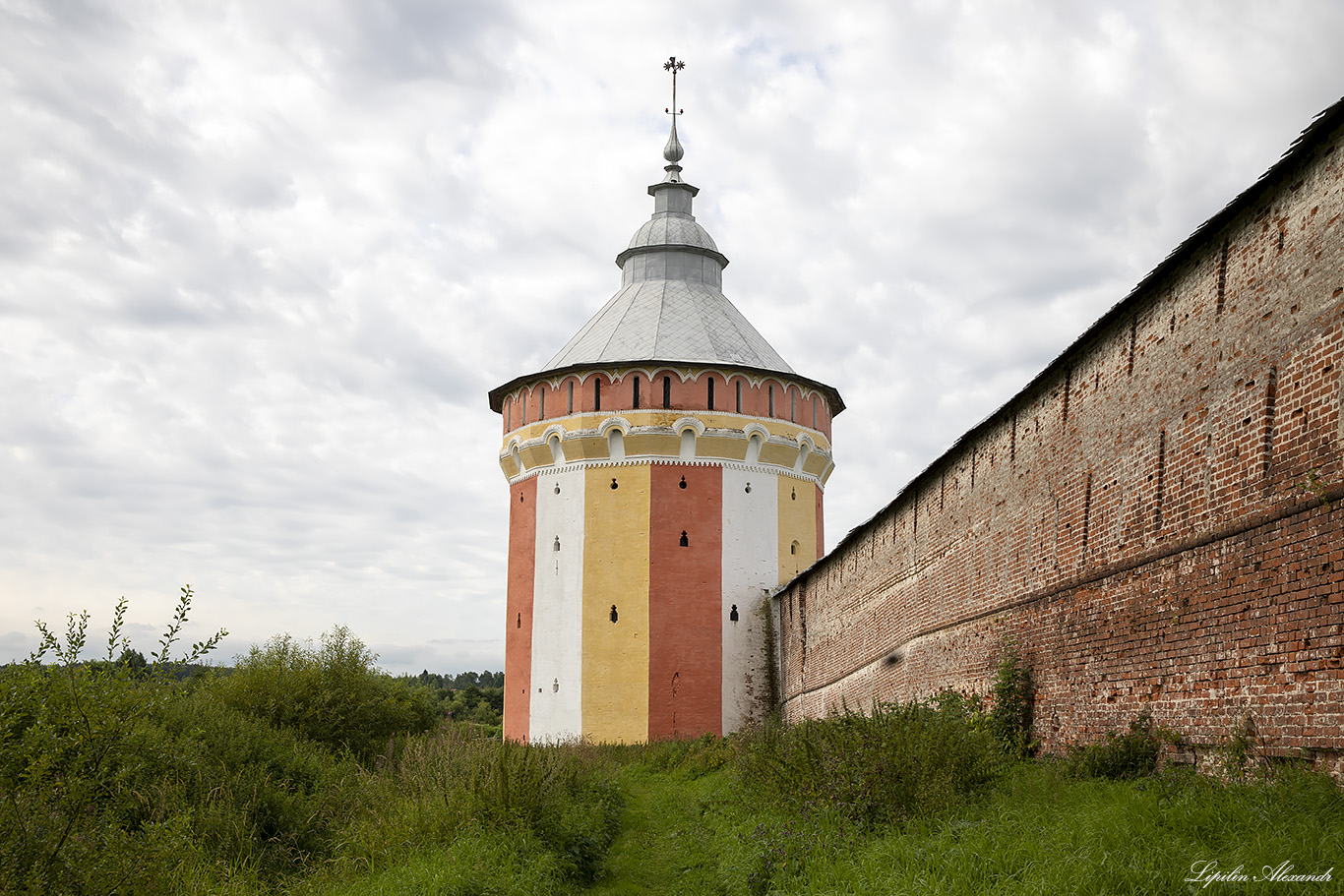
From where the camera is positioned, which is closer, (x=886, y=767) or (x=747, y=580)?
(x=886, y=767)

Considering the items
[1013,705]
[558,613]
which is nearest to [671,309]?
[558,613]

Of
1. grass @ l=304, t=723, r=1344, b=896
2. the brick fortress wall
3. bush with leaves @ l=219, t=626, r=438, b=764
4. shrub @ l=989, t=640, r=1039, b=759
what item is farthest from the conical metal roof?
grass @ l=304, t=723, r=1344, b=896

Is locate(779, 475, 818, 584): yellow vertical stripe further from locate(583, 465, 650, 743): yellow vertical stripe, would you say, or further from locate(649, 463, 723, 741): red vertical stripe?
locate(583, 465, 650, 743): yellow vertical stripe

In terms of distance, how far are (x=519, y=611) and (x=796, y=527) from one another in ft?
20.8

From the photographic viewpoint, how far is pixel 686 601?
22.4 m

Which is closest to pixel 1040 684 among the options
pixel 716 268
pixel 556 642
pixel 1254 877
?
pixel 1254 877

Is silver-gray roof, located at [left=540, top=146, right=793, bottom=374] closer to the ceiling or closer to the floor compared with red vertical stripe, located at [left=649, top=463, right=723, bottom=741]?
closer to the ceiling

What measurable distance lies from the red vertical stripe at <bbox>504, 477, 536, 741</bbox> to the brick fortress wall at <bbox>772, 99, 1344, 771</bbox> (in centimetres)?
1247

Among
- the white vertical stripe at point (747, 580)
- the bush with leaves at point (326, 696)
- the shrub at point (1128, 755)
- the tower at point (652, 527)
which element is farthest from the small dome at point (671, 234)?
the shrub at point (1128, 755)

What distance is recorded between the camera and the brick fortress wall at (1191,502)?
20.3 ft

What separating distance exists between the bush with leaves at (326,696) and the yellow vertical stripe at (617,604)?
4.22 meters

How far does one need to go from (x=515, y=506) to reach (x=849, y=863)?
729 inches

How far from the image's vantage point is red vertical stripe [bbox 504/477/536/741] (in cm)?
2308

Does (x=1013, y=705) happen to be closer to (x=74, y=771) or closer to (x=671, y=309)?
(x=74, y=771)
